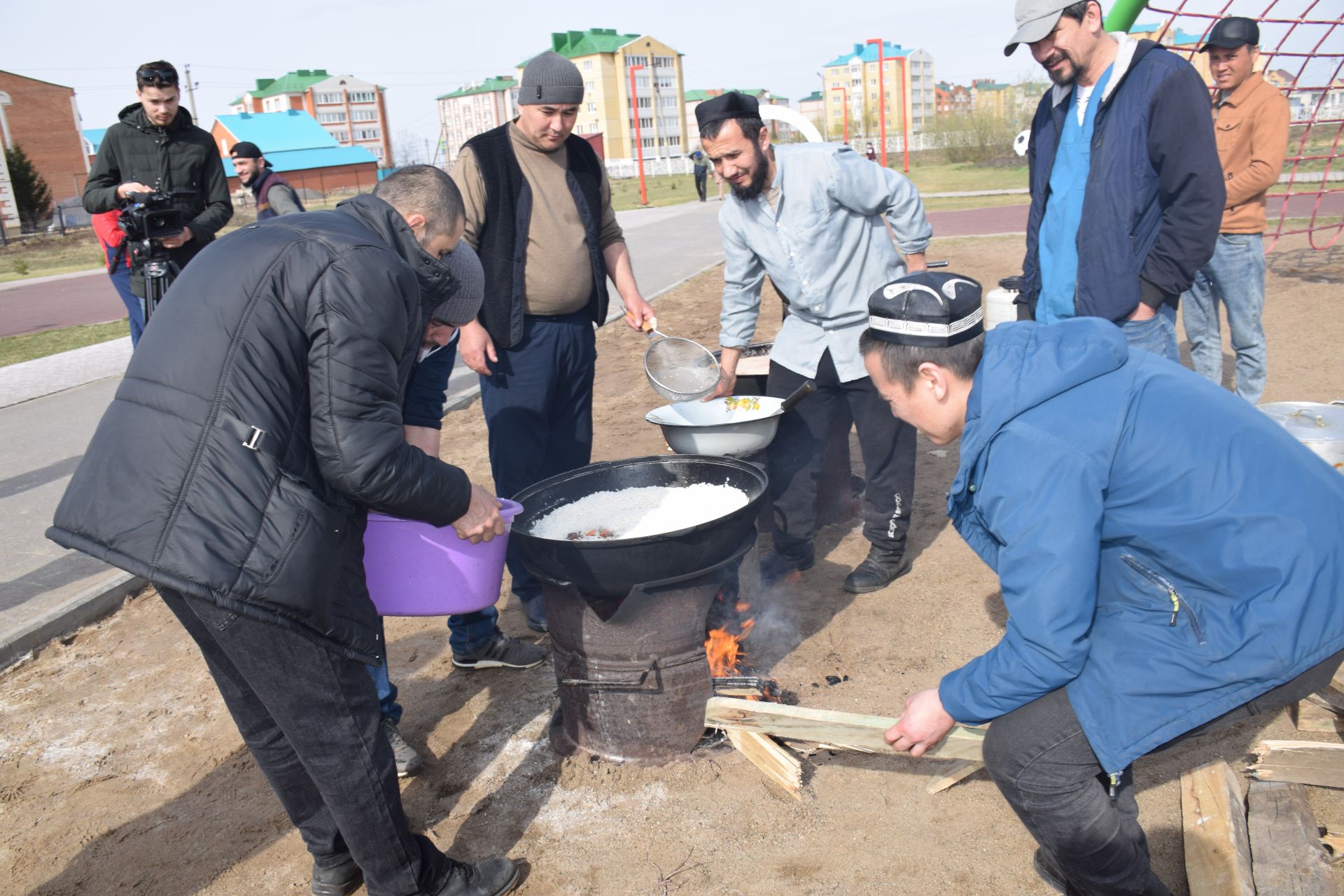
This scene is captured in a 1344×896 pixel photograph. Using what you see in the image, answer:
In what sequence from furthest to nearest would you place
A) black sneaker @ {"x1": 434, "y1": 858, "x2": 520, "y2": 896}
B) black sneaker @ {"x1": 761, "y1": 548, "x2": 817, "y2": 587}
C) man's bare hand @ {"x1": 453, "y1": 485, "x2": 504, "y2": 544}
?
1. black sneaker @ {"x1": 761, "y1": 548, "x2": 817, "y2": 587}
2. black sneaker @ {"x1": 434, "y1": 858, "x2": 520, "y2": 896}
3. man's bare hand @ {"x1": 453, "y1": 485, "x2": 504, "y2": 544}

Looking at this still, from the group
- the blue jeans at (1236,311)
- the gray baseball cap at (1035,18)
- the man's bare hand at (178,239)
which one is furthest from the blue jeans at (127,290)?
the blue jeans at (1236,311)

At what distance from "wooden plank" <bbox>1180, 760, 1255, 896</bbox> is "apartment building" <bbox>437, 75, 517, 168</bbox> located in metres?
91.1

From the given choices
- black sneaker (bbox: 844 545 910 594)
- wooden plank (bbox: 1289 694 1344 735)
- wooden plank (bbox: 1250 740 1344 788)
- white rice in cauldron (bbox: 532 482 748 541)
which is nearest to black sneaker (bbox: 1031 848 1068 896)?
wooden plank (bbox: 1250 740 1344 788)

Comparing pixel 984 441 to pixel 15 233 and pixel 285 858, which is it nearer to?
pixel 285 858

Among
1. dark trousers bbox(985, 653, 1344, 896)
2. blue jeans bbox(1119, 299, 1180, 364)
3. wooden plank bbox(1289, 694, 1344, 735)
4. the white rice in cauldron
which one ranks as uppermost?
blue jeans bbox(1119, 299, 1180, 364)

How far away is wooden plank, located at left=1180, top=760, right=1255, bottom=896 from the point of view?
91.4 inches

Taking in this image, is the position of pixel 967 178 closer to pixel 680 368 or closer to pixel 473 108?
pixel 680 368

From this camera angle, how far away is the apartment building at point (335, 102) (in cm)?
8462

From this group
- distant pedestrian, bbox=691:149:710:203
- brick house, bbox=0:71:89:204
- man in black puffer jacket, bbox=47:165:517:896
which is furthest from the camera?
brick house, bbox=0:71:89:204

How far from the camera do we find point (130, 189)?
547 centimetres

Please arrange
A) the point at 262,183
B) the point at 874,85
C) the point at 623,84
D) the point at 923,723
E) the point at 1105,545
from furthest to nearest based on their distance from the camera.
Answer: the point at 874,85
the point at 623,84
the point at 262,183
the point at 923,723
the point at 1105,545

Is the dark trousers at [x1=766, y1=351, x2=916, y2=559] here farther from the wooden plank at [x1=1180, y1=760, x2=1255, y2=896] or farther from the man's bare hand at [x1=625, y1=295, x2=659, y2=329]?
the wooden plank at [x1=1180, y1=760, x2=1255, y2=896]

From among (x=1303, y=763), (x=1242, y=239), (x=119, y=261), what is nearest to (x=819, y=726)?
(x=1303, y=763)

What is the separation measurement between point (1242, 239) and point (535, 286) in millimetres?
4361
